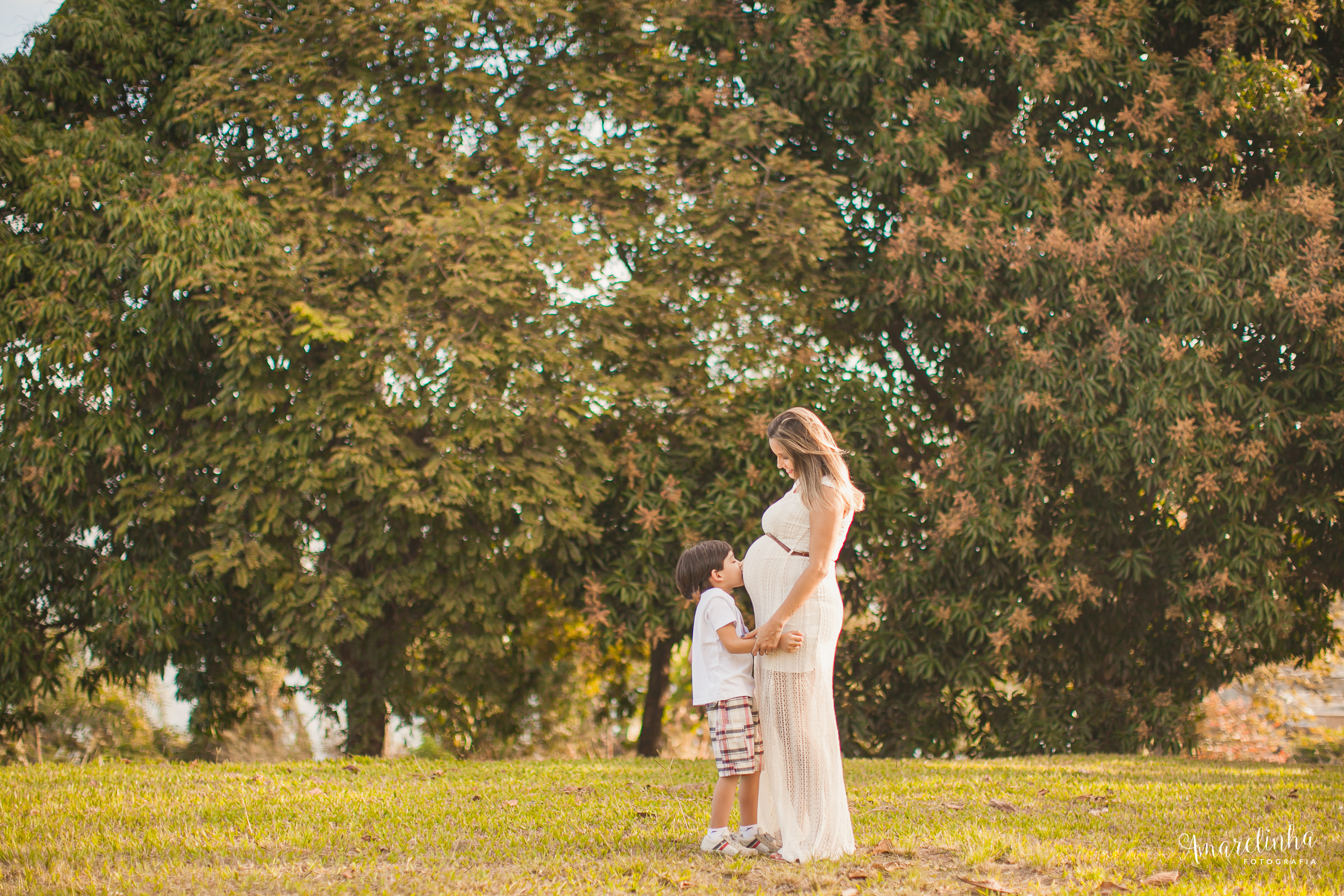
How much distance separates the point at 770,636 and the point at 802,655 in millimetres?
182

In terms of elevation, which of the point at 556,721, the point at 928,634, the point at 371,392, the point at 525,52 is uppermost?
the point at 525,52

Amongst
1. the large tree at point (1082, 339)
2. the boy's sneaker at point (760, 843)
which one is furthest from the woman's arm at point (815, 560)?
the large tree at point (1082, 339)

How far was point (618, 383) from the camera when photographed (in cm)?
809

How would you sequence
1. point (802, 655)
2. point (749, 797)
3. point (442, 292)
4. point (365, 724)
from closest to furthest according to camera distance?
1. point (802, 655)
2. point (749, 797)
3. point (442, 292)
4. point (365, 724)

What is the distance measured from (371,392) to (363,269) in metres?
1.09

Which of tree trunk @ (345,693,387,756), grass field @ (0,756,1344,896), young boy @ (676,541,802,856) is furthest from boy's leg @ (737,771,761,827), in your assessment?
tree trunk @ (345,693,387,756)

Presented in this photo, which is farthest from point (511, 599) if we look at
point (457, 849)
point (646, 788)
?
point (457, 849)

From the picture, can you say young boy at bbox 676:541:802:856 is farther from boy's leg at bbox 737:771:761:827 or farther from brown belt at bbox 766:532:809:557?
brown belt at bbox 766:532:809:557

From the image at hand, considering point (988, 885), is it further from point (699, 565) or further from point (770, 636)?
point (699, 565)

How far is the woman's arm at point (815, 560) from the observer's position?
394 centimetres

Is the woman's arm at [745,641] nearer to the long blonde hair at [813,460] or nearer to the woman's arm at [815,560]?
the woman's arm at [815,560]

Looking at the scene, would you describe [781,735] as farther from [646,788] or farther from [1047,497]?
[1047,497]

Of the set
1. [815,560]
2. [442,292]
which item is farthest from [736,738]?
[442,292]

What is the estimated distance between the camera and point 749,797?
4195 millimetres
